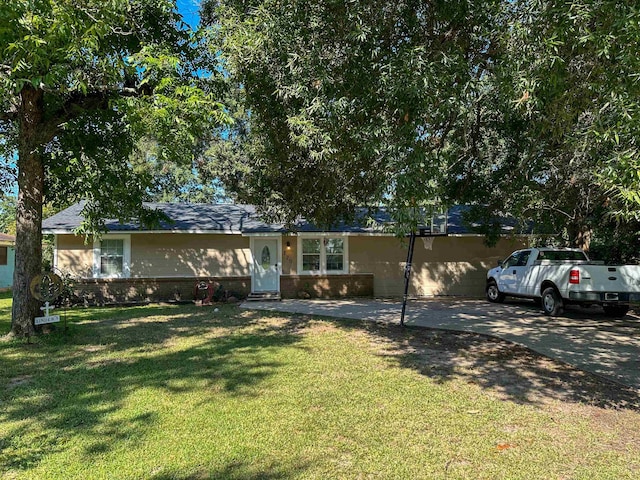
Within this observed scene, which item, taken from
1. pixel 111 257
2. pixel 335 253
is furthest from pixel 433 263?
pixel 111 257

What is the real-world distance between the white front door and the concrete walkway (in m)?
1.20

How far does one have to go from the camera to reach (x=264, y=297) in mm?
14672

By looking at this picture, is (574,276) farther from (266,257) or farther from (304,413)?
(266,257)

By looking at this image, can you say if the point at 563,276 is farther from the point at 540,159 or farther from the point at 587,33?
the point at 587,33

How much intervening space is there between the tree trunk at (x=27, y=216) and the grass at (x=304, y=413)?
575mm

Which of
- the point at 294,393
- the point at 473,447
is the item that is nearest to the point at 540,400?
the point at 473,447

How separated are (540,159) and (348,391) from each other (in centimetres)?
758

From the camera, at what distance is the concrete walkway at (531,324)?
6.86 m

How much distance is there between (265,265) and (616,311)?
34.1ft

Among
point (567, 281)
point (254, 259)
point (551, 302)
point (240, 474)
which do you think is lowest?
point (240, 474)

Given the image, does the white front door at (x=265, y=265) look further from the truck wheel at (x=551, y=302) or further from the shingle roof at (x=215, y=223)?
the truck wheel at (x=551, y=302)

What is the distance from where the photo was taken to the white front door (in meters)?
15.2

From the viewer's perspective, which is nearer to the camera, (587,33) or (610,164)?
(610,164)

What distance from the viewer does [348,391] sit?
17.4 feet
